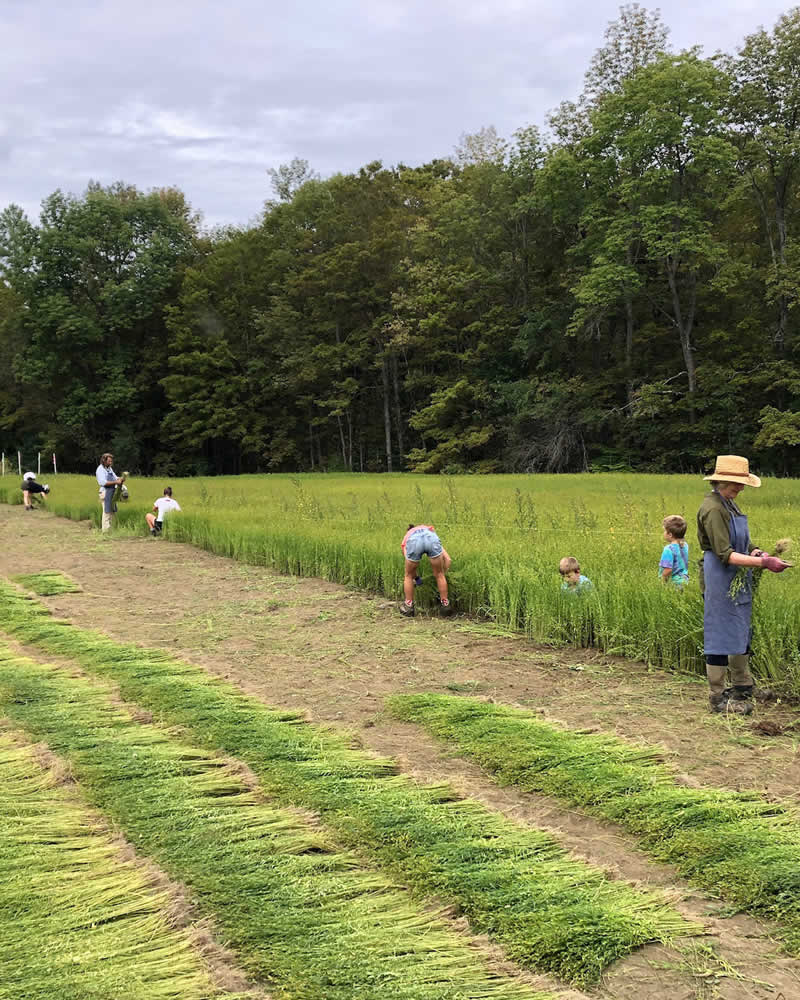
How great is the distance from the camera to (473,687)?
19.4 ft

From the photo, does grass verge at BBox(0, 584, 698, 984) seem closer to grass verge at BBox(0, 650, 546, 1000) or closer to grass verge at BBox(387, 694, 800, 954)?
grass verge at BBox(0, 650, 546, 1000)

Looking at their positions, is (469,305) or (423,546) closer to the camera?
(423,546)

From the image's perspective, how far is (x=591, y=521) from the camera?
11.4 meters

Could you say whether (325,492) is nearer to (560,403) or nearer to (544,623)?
(544,623)

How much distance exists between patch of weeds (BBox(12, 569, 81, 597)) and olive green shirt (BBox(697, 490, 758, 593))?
7737 millimetres

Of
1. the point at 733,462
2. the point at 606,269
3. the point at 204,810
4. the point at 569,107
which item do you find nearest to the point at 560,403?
the point at 606,269

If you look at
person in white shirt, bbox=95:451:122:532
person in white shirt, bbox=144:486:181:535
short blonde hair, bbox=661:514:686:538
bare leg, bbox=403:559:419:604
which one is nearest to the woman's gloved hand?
short blonde hair, bbox=661:514:686:538

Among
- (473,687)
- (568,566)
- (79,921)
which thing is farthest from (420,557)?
(79,921)

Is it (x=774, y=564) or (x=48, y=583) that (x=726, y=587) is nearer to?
(x=774, y=564)

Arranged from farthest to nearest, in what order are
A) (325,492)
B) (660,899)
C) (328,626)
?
(325,492) < (328,626) < (660,899)

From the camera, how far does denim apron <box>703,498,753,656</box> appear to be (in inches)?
198

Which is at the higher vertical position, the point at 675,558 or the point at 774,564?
the point at 774,564

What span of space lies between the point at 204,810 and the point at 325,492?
57.9 ft

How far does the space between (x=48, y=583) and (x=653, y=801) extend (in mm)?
8847
